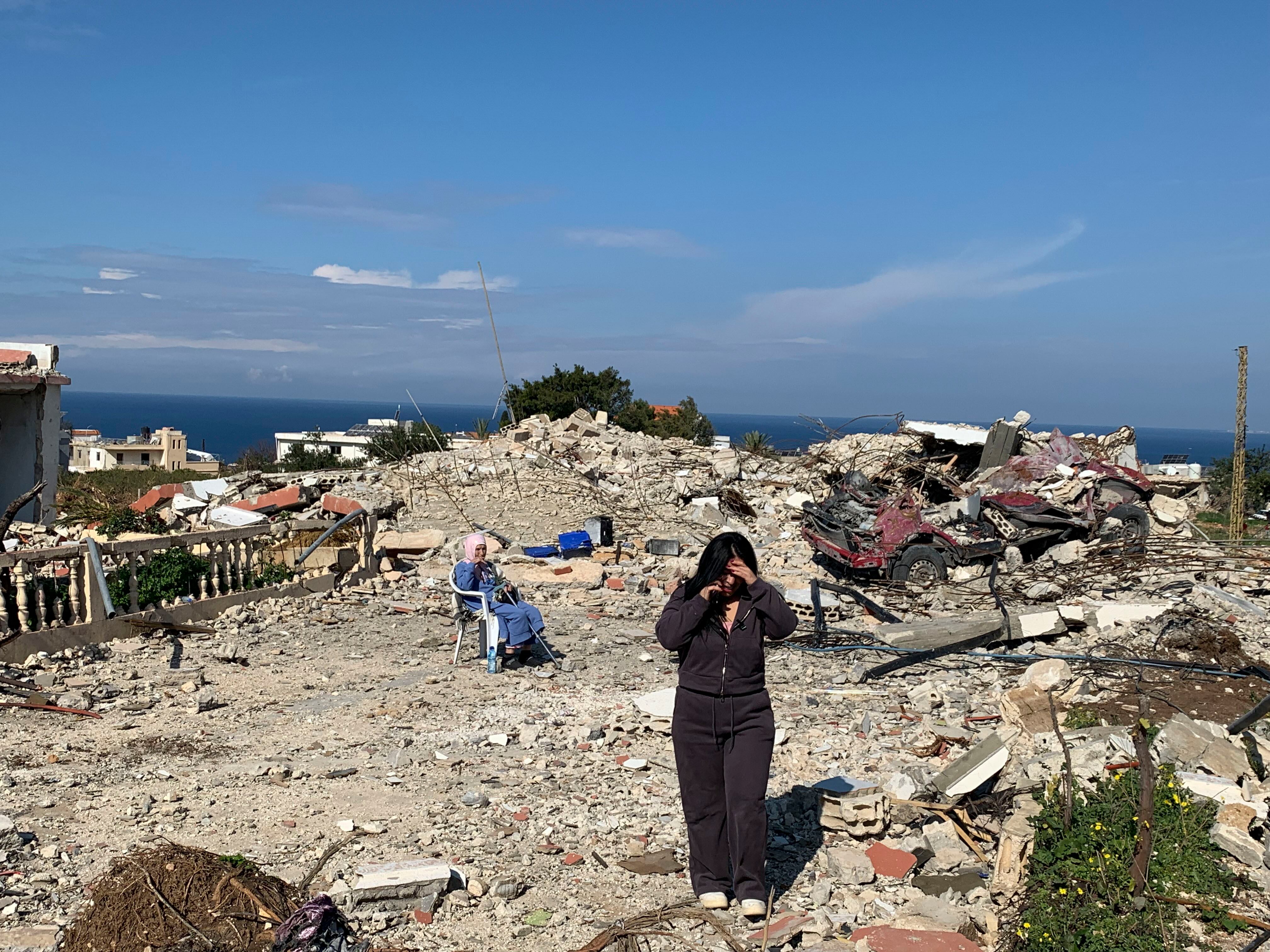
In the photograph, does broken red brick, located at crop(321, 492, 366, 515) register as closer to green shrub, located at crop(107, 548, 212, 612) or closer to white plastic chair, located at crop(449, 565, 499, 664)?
green shrub, located at crop(107, 548, 212, 612)

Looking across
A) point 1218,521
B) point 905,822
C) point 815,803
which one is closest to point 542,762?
point 815,803

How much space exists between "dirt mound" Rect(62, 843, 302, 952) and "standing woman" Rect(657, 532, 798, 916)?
1.67 meters

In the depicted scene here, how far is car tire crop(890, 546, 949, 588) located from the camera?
40.7 feet

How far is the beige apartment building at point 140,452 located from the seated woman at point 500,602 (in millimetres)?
48672

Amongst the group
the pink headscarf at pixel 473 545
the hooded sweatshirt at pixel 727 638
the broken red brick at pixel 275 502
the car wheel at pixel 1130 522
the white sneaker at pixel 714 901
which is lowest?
the white sneaker at pixel 714 901

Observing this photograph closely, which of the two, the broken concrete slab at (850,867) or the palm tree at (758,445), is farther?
the palm tree at (758,445)

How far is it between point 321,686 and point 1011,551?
30.2 feet

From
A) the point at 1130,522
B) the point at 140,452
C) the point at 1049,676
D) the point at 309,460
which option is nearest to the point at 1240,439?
the point at 1130,522

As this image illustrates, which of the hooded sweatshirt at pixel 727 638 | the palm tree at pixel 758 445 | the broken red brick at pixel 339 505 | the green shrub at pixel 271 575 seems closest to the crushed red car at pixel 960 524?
the broken red brick at pixel 339 505

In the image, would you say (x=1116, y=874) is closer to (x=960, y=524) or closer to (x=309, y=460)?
(x=960, y=524)

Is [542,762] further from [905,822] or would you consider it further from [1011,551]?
[1011,551]

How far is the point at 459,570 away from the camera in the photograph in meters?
8.55

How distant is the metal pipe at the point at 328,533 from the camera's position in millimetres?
12086

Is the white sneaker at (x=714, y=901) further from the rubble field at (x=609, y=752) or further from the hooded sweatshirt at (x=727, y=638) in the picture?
the hooded sweatshirt at (x=727, y=638)
